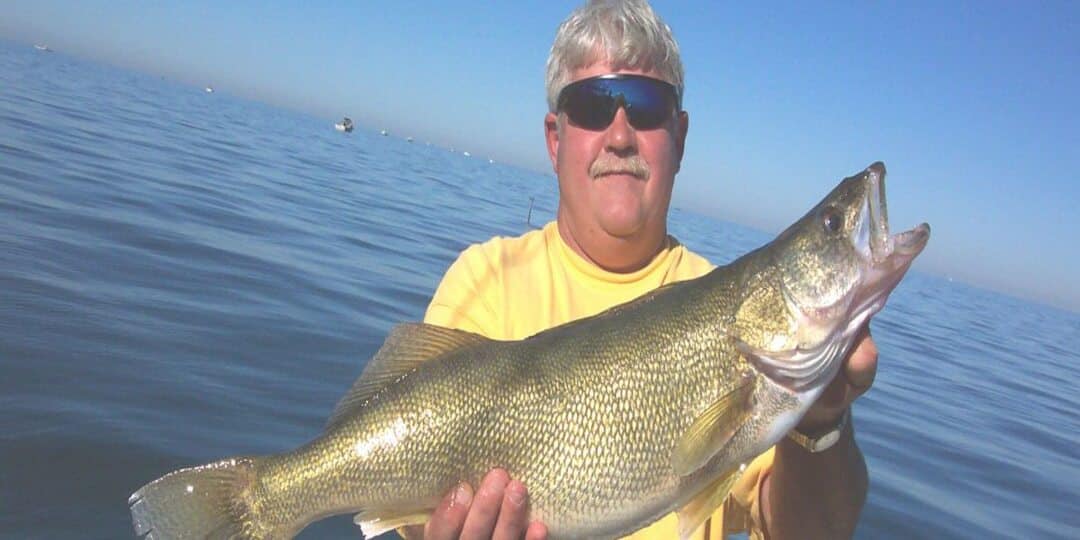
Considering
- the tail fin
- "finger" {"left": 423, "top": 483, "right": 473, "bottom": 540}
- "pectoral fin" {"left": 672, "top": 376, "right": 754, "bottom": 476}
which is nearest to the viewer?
"pectoral fin" {"left": 672, "top": 376, "right": 754, "bottom": 476}

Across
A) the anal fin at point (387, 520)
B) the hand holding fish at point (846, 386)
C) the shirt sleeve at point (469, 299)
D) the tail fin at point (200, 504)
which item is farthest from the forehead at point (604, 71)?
the tail fin at point (200, 504)

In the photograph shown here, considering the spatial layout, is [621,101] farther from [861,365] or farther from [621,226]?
[861,365]

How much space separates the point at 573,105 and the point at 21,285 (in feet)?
23.7

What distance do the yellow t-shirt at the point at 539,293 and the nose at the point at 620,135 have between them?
0.61m

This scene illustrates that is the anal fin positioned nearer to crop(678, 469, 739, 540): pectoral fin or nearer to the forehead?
crop(678, 469, 739, 540): pectoral fin

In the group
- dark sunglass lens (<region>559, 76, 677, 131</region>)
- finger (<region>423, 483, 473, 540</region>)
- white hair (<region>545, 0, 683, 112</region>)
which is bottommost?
finger (<region>423, 483, 473, 540</region>)

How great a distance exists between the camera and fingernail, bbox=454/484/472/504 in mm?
2832

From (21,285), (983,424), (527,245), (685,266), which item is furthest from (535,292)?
(983,424)

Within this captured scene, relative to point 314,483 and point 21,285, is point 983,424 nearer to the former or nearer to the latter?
point 314,483

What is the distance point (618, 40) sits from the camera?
3.79 m

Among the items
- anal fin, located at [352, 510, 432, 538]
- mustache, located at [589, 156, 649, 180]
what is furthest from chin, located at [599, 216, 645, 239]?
anal fin, located at [352, 510, 432, 538]

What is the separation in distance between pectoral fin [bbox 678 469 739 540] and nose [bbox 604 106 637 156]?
169 cm

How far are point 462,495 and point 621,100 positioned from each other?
206cm

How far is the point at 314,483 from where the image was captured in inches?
115
